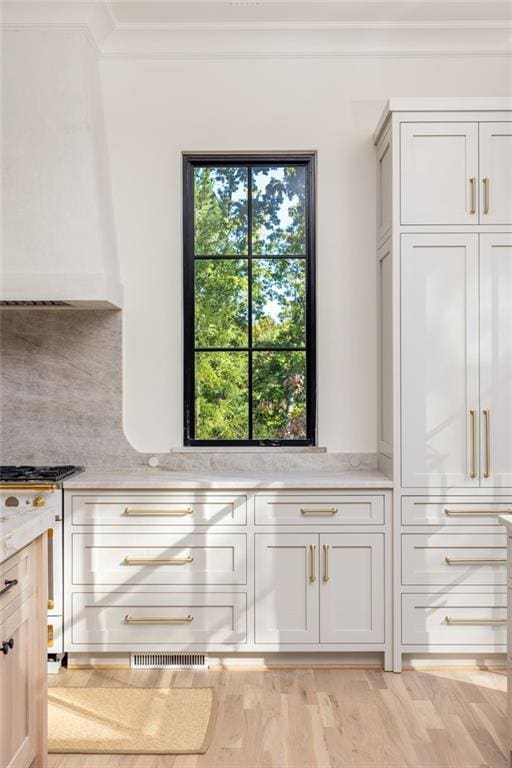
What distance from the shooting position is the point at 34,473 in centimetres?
348

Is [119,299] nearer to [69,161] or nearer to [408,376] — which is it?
[69,161]

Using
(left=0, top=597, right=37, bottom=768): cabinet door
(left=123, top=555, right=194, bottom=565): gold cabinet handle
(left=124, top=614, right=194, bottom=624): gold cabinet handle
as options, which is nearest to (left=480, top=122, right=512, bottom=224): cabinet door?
(left=123, top=555, right=194, bottom=565): gold cabinet handle

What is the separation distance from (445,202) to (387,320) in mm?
621

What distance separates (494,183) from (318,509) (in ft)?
5.71

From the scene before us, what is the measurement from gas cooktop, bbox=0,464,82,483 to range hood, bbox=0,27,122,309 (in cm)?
84

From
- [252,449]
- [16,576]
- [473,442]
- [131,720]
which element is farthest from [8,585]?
[473,442]

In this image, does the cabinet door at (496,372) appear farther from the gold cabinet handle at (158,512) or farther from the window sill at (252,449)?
the gold cabinet handle at (158,512)

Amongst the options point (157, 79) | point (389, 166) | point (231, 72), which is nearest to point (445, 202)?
point (389, 166)

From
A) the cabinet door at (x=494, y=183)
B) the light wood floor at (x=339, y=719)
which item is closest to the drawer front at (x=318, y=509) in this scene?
the light wood floor at (x=339, y=719)

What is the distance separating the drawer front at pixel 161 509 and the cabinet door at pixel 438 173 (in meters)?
1.59

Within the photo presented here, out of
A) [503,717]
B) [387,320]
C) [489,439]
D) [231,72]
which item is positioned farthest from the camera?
[231,72]

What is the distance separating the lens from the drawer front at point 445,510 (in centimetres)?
338

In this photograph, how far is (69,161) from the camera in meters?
3.45

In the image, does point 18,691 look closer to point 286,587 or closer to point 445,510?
point 286,587
